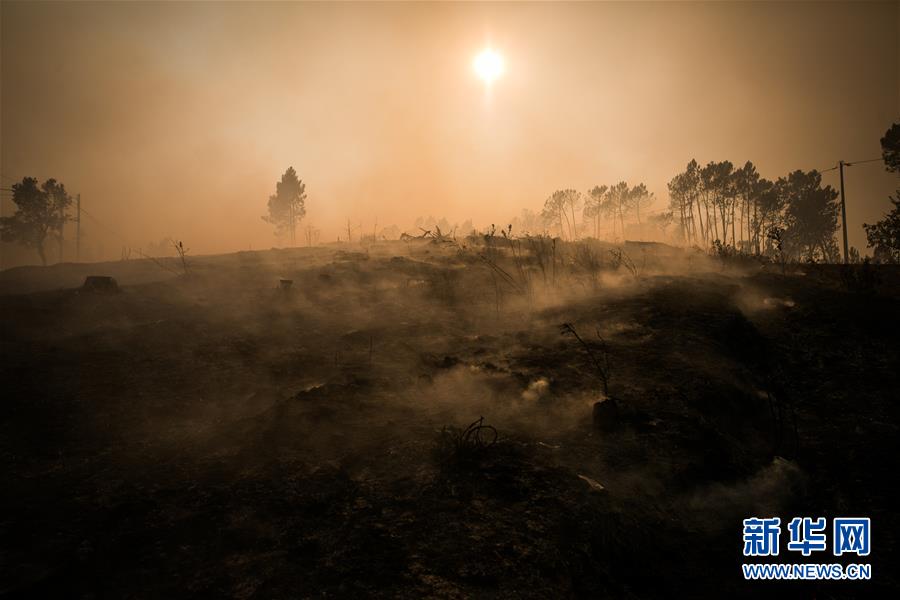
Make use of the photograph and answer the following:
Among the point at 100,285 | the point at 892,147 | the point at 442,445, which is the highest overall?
the point at 892,147

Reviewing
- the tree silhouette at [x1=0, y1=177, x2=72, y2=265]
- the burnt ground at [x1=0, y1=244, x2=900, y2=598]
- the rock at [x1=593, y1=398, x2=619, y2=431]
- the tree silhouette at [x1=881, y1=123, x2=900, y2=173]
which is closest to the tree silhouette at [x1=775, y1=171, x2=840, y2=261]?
the tree silhouette at [x1=881, y1=123, x2=900, y2=173]

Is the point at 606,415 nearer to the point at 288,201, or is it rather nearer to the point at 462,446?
the point at 462,446

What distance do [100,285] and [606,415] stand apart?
33.1 feet

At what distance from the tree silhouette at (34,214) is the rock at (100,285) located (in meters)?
42.3

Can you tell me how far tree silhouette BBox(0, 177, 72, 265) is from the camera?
127 feet

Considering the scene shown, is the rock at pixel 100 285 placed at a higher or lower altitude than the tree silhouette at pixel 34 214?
lower

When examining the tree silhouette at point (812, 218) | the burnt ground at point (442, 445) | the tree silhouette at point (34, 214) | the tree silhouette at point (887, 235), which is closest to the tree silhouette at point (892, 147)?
the tree silhouette at point (887, 235)

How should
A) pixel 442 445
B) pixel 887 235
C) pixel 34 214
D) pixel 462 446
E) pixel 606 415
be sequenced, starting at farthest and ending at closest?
pixel 34 214 → pixel 887 235 → pixel 606 415 → pixel 442 445 → pixel 462 446

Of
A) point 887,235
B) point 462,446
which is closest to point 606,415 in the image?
point 462,446

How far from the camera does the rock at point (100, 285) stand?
8477mm

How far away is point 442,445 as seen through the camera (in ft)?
11.6

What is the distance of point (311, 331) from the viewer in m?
→ 6.83

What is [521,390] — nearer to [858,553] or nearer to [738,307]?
[858,553]

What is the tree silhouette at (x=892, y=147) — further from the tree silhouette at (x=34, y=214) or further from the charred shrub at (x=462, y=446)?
the tree silhouette at (x=34, y=214)
